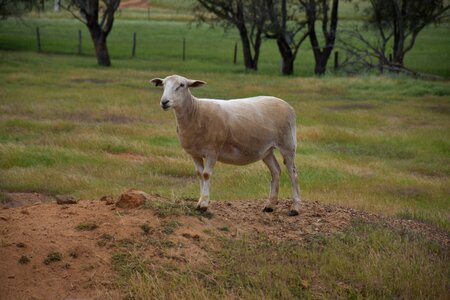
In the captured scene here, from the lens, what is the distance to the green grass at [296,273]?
752 centimetres

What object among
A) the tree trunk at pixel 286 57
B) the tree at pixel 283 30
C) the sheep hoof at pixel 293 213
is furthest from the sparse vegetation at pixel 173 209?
Answer: the tree trunk at pixel 286 57

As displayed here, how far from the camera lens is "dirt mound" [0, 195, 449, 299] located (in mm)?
7473

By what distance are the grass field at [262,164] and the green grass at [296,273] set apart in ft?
0.06

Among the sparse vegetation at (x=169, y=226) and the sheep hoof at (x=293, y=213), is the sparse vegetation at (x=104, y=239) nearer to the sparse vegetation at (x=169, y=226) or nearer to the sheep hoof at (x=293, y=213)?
the sparse vegetation at (x=169, y=226)

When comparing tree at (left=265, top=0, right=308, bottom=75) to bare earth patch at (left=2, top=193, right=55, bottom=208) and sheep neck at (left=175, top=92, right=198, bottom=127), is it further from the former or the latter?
sheep neck at (left=175, top=92, right=198, bottom=127)

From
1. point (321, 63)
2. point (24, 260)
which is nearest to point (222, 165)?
point (24, 260)

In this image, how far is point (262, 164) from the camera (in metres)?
16.2

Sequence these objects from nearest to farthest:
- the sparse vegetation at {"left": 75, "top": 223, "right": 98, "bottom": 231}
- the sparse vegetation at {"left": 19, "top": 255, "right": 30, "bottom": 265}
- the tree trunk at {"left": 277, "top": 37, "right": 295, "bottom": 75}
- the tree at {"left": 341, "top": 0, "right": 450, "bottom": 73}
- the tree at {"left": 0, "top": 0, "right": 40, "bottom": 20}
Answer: the sparse vegetation at {"left": 19, "top": 255, "right": 30, "bottom": 265}, the sparse vegetation at {"left": 75, "top": 223, "right": 98, "bottom": 231}, the tree at {"left": 341, "top": 0, "right": 450, "bottom": 73}, the tree trunk at {"left": 277, "top": 37, "right": 295, "bottom": 75}, the tree at {"left": 0, "top": 0, "right": 40, "bottom": 20}

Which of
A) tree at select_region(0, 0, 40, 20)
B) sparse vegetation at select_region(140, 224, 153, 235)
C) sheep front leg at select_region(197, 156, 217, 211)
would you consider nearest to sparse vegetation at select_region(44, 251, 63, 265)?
sparse vegetation at select_region(140, 224, 153, 235)

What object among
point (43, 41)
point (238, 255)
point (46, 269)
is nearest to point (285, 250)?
point (238, 255)

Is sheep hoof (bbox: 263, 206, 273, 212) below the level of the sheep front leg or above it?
below

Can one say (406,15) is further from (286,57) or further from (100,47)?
(100,47)

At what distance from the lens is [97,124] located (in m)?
20.7

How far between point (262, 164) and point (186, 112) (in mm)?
7233
